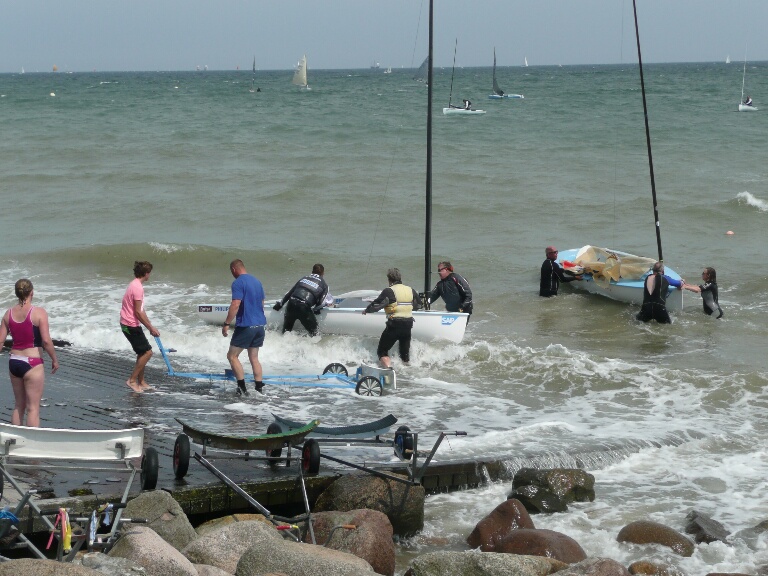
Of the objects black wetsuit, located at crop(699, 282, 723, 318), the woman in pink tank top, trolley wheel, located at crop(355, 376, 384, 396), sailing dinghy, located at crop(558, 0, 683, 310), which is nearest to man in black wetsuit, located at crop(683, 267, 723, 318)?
black wetsuit, located at crop(699, 282, 723, 318)

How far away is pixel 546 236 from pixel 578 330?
28.5 feet

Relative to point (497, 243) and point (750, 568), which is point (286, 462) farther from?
point (497, 243)

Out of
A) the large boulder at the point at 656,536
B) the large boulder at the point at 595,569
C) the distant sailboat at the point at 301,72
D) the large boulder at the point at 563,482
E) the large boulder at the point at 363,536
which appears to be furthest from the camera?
the distant sailboat at the point at 301,72

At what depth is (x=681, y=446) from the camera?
36.2 ft

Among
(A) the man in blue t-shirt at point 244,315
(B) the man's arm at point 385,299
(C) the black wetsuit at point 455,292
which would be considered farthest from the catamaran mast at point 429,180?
(A) the man in blue t-shirt at point 244,315

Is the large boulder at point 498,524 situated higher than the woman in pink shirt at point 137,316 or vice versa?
the woman in pink shirt at point 137,316

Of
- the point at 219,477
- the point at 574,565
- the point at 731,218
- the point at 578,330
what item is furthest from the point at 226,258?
the point at 574,565

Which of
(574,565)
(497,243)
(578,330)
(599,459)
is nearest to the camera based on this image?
(574,565)

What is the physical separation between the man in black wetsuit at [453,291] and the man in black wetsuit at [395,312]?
123cm

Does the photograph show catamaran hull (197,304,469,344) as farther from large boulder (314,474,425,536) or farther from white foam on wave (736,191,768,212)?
white foam on wave (736,191,768,212)

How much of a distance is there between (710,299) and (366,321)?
6.19m

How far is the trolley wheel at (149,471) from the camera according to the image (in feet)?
26.2

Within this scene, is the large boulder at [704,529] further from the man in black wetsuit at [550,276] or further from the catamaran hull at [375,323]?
the man in black wetsuit at [550,276]

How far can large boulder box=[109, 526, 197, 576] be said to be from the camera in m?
6.58
